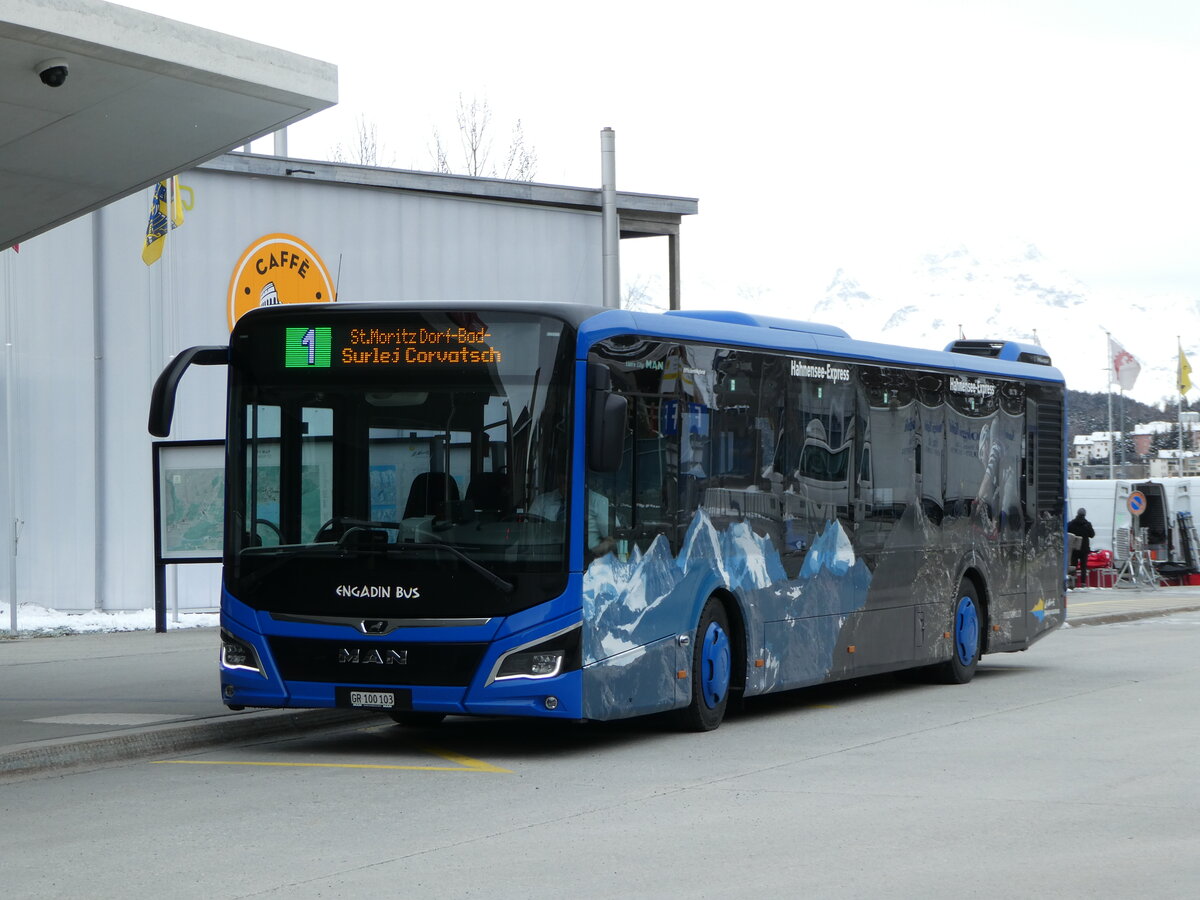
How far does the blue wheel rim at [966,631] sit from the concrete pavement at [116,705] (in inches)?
228

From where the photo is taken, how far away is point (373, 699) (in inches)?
416

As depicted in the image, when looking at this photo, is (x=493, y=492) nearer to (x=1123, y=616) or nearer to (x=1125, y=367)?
(x=1123, y=616)

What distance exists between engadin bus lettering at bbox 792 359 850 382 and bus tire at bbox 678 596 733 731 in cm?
→ 212

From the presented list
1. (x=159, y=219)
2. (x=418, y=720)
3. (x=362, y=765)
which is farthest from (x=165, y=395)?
(x=159, y=219)

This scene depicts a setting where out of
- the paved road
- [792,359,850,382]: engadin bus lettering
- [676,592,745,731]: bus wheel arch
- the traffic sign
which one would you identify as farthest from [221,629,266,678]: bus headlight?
the traffic sign

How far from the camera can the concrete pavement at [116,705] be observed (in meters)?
10.7

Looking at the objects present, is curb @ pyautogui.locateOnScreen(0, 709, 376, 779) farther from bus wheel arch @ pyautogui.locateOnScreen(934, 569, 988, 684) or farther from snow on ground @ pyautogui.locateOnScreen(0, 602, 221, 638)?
snow on ground @ pyautogui.locateOnScreen(0, 602, 221, 638)

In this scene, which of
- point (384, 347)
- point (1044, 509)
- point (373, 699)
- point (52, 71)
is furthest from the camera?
point (1044, 509)

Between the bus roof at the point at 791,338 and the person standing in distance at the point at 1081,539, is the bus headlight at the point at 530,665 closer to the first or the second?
the bus roof at the point at 791,338

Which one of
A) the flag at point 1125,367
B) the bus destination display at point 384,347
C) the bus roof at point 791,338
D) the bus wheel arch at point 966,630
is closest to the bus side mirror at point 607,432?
the bus roof at point 791,338

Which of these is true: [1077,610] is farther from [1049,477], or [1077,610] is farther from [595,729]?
[595,729]

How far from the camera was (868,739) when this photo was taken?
11570 millimetres

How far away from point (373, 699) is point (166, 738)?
156 centimetres

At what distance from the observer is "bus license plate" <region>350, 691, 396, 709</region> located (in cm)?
1053
